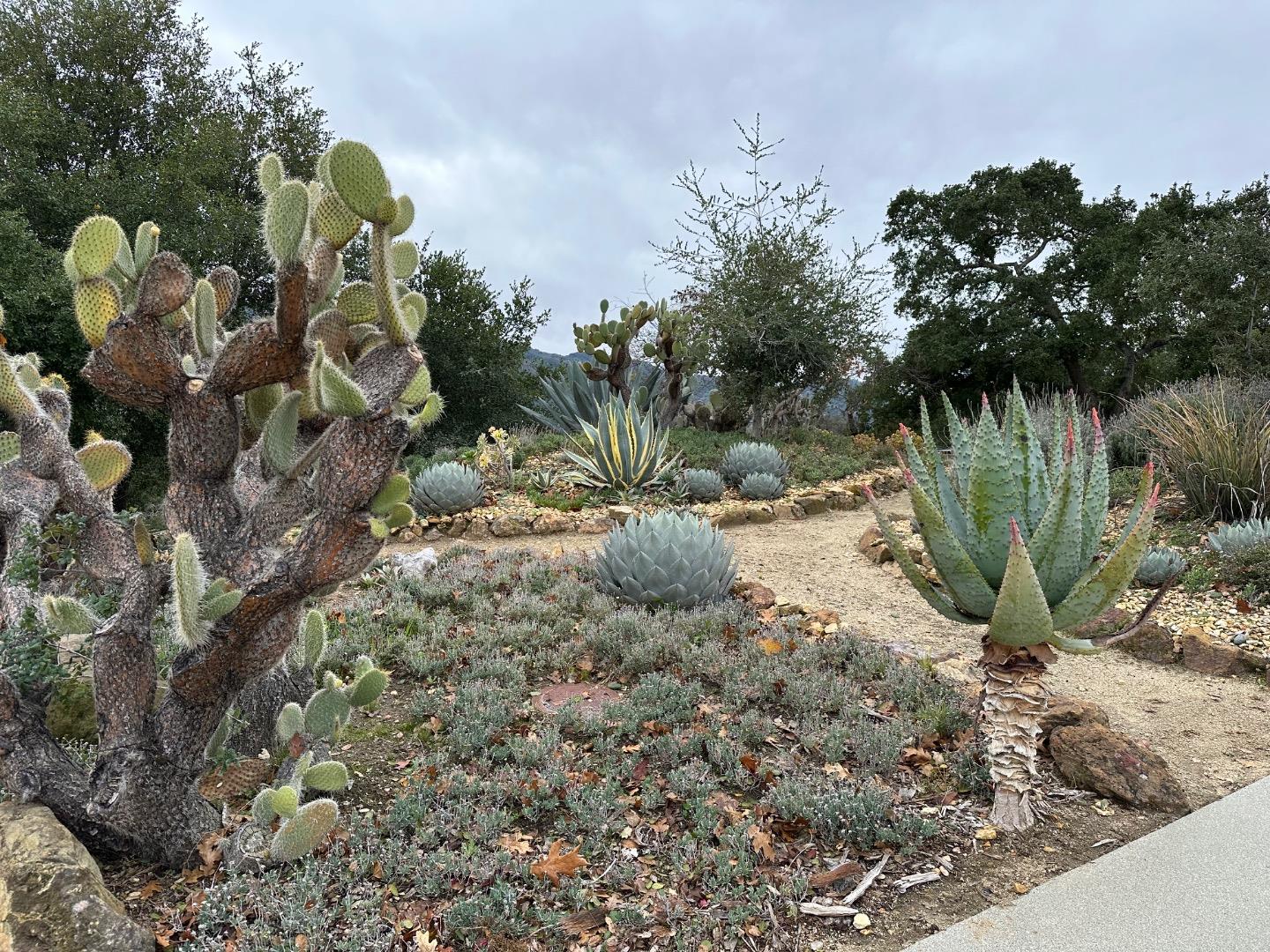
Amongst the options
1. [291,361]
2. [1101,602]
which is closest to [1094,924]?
[1101,602]

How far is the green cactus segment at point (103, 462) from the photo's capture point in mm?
2371

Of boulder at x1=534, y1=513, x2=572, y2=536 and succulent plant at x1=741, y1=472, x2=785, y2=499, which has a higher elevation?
succulent plant at x1=741, y1=472, x2=785, y2=499

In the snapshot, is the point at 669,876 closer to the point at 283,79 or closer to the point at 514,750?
the point at 514,750

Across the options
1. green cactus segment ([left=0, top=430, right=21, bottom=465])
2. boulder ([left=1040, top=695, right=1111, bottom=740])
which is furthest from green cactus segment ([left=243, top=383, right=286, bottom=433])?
boulder ([left=1040, top=695, right=1111, bottom=740])

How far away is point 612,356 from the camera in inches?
462

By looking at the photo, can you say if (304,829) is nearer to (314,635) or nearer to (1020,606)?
(314,635)

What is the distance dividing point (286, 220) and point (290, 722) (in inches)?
59.0

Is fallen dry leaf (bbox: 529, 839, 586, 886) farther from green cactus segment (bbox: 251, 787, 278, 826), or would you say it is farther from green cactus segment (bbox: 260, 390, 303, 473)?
green cactus segment (bbox: 260, 390, 303, 473)

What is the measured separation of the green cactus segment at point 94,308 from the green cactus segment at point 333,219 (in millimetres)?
571

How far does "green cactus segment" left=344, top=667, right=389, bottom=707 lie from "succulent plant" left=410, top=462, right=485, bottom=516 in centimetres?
540

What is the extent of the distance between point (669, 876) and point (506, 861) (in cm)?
49

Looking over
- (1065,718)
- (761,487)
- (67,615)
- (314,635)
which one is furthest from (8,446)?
(761,487)

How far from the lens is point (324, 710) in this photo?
2.40 meters

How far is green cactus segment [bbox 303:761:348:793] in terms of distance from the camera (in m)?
2.21
